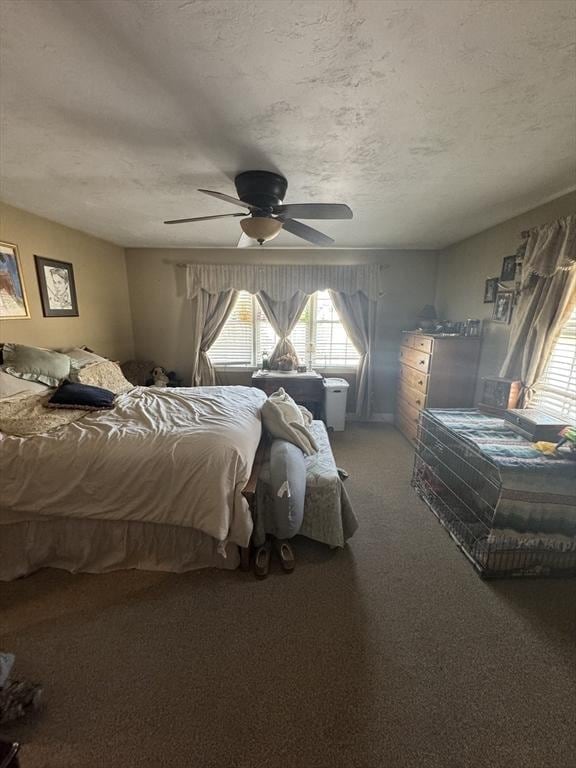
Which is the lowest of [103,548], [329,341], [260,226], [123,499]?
[103,548]

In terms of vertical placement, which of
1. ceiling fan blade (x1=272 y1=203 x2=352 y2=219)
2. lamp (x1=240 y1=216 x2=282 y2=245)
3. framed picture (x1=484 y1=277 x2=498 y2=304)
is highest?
ceiling fan blade (x1=272 y1=203 x2=352 y2=219)

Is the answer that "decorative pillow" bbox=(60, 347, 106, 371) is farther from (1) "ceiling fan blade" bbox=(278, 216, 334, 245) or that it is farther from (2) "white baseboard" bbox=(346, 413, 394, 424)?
(2) "white baseboard" bbox=(346, 413, 394, 424)

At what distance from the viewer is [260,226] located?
1979 millimetres

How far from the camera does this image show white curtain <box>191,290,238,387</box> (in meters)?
4.32

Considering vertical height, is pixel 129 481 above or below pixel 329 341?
below

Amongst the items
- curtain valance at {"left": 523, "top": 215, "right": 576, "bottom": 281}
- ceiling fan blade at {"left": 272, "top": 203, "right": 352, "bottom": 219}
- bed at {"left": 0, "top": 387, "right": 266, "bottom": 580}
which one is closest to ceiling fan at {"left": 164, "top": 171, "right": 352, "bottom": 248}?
ceiling fan blade at {"left": 272, "top": 203, "right": 352, "bottom": 219}

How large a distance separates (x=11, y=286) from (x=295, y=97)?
110 inches

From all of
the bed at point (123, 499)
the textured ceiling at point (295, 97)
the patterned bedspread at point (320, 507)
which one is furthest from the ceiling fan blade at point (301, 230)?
the patterned bedspread at point (320, 507)

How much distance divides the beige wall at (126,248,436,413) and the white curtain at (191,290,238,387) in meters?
0.21

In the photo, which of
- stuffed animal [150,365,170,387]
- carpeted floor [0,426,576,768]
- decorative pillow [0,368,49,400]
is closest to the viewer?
carpeted floor [0,426,576,768]

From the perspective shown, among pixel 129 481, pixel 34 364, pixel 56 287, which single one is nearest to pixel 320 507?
pixel 129 481

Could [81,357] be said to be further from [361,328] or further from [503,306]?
[503,306]

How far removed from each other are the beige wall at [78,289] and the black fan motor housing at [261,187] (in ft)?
7.02

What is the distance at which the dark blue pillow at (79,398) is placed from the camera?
2.26 meters
